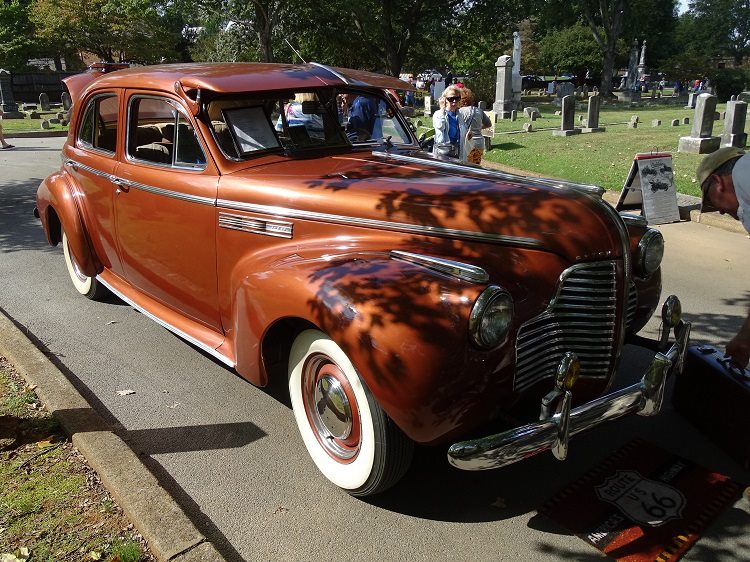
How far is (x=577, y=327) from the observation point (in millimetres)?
2867

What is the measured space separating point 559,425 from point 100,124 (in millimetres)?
4234

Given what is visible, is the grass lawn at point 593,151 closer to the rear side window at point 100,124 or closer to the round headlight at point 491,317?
the rear side window at point 100,124

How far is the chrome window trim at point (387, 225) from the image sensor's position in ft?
9.35

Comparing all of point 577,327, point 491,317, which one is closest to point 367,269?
point 491,317

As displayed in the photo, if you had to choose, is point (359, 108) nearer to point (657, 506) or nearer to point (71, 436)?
point (71, 436)

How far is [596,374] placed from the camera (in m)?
2.96

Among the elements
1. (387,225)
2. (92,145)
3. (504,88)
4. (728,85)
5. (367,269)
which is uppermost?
(728,85)

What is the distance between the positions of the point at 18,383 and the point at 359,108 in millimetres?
2918

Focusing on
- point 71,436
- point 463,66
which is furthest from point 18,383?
point 463,66

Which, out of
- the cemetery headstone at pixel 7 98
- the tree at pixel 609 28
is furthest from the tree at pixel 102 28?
the tree at pixel 609 28

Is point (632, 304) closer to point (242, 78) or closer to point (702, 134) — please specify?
point (242, 78)

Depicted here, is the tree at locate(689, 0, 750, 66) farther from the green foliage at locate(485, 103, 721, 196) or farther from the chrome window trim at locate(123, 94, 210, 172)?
the chrome window trim at locate(123, 94, 210, 172)

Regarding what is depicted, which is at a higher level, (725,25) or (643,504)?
(725,25)

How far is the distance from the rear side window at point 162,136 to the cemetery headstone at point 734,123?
1169 cm
